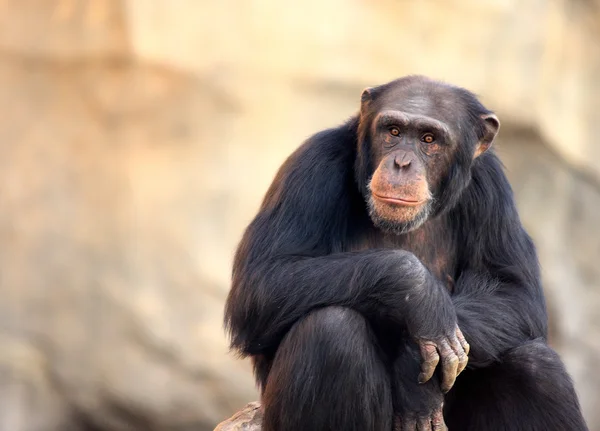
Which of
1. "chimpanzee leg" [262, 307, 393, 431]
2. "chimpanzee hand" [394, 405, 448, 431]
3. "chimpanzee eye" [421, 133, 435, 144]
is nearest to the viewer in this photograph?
"chimpanzee leg" [262, 307, 393, 431]

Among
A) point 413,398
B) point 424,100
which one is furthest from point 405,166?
point 413,398

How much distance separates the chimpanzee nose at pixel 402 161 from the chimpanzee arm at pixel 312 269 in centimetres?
35

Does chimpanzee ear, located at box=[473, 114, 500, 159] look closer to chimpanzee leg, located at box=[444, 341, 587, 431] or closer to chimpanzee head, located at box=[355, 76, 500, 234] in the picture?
chimpanzee head, located at box=[355, 76, 500, 234]

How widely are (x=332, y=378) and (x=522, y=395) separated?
1.02m

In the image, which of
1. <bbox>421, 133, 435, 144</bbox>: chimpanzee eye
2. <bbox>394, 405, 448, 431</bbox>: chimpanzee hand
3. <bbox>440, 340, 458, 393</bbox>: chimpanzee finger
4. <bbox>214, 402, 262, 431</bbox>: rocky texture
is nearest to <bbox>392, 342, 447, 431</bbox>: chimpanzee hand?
<bbox>394, 405, 448, 431</bbox>: chimpanzee hand

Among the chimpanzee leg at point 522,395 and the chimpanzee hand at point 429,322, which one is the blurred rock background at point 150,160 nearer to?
the chimpanzee leg at point 522,395

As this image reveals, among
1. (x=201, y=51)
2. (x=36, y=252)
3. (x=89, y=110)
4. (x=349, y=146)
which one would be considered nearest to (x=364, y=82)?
(x=201, y=51)

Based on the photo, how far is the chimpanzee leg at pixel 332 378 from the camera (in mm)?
4625

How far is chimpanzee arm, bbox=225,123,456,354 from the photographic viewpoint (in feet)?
15.7

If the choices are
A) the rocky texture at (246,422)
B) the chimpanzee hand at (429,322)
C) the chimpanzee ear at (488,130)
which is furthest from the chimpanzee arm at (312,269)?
the chimpanzee ear at (488,130)

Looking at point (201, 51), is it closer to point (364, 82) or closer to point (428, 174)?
point (364, 82)

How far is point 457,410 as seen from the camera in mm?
5355

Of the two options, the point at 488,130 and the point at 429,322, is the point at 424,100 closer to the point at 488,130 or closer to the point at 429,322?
the point at 488,130

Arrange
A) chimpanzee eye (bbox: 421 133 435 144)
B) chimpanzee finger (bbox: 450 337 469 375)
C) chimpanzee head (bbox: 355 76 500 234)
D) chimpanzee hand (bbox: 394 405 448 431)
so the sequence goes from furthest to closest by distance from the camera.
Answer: chimpanzee eye (bbox: 421 133 435 144) < chimpanzee head (bbox: 355 76 500 234) < chimpanzee hand (bbox: 394 405 448 431) < chimpanzee finger (bbox: 450 337 469 375)
